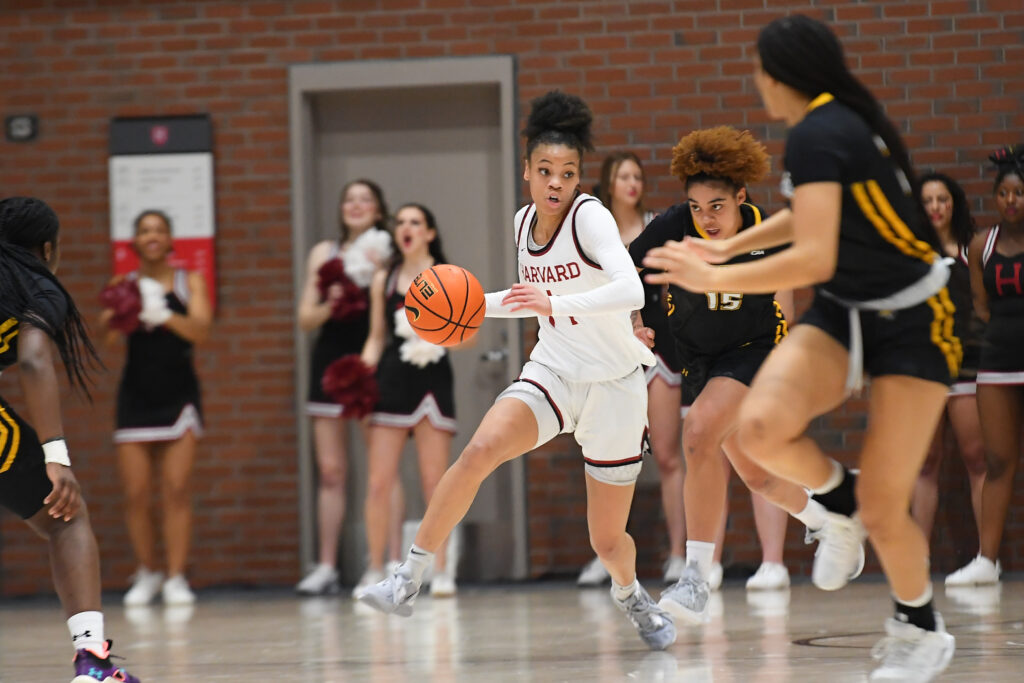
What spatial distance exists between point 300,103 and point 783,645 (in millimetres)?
5053

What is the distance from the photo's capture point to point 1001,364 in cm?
690

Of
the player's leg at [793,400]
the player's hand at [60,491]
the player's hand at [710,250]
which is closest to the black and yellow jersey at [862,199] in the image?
the player's leg at [793,400]

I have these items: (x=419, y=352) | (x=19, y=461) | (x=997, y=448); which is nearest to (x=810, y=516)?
(x=997, y=448)

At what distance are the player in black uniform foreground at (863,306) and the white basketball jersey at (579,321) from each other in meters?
1.00

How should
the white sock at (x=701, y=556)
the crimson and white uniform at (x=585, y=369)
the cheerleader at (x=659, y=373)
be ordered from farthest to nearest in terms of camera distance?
the cheerleader at (x=659, y=373)
the white sock at (x=701, y=556)
the crimson and white uniform at (x=585, y=369)

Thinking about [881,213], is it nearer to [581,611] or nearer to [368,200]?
[581,611]

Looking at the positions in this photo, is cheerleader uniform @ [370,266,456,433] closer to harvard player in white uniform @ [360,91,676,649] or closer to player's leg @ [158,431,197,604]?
player's leg @ [158,431,197,604]

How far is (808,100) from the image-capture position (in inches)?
141

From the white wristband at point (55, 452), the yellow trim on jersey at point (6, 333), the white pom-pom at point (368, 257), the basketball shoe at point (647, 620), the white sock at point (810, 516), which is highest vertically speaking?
the white pom-pom at point (368, 257)

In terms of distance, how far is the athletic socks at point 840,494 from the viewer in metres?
3.93

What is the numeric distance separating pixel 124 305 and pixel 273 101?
1.81 meters

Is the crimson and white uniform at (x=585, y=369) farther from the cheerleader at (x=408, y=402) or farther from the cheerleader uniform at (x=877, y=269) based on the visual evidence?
the cheerleader at (x=408, y=402)

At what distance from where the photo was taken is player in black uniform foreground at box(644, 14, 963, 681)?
345 centimetres

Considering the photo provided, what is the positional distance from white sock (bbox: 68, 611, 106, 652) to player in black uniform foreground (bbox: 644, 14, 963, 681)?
2180 millimetres
